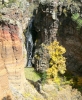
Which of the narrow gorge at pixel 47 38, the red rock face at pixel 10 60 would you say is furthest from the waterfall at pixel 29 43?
the red rock face at pixel 10 60

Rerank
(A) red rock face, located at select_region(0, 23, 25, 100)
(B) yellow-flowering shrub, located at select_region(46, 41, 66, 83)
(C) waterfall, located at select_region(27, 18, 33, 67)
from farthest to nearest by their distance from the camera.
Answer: (C) waterfall, located at select_region(27, 18, 33, 67) < (B) yellow-flowering shrub, located at select_region(46, 41, 66, 83) < (A) red rock face, located at select_region(0, 23, 25, 100)

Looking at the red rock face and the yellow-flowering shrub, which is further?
the yellow-flowering shrub

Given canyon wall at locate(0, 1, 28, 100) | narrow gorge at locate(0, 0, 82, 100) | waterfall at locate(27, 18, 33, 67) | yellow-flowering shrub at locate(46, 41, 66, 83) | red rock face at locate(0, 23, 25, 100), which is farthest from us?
waterfall at locate(27, 18, 33, 67)

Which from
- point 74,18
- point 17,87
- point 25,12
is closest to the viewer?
point 17,87

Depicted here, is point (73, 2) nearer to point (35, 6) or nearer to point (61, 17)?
point (61, 17)

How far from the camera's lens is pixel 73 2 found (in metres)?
50.0

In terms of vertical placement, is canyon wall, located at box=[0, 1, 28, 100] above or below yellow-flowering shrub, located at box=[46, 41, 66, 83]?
above

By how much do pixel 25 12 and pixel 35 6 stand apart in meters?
4.20

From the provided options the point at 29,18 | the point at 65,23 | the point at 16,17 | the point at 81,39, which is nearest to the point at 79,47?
the point at 81,39

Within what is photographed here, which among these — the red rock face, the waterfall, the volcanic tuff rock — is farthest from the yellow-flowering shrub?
the red rock face

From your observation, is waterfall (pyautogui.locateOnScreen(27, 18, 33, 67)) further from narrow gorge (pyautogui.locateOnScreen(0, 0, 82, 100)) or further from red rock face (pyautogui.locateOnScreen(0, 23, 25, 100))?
red rock face (pyautogui.locateOnScreen(0, 23, 25, 100))

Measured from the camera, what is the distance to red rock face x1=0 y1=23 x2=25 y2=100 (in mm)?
30812

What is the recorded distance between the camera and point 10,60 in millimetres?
32938

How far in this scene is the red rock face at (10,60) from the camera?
30.8m
